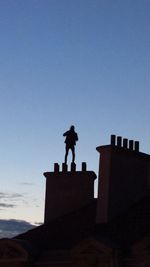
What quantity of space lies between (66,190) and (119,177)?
3834 millimetres

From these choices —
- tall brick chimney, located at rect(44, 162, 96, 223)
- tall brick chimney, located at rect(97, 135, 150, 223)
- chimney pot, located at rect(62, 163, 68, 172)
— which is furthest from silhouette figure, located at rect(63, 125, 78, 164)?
tall brick chimney, located at rect(97, 135, 150, 223)

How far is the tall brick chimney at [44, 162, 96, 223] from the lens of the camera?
113 feet

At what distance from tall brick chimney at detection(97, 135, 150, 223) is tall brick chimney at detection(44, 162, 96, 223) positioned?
234 cm

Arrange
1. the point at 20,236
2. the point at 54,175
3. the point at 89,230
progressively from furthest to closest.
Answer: the point at 54,175
the point at 20,236
the point at 89,230

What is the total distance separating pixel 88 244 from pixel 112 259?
1068mm

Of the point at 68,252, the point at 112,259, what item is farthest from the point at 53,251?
the point at 112,259

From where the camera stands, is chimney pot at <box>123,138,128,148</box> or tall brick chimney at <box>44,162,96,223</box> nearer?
chimney pot at <box>123,138,128,148</box>

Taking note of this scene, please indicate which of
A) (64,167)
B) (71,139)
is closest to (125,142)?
(64,167)

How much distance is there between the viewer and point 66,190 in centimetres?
3497

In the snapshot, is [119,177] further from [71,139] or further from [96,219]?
[71,139]

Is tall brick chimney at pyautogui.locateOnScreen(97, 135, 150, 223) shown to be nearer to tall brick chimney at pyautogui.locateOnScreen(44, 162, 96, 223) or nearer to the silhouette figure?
tall brick chimney at pyautogui.locateOnScreen(44, 162, 96, 223)

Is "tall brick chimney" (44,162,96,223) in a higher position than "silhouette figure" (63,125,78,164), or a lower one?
lower

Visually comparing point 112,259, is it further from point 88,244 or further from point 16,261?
point 16,261

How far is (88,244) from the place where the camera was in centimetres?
2692
